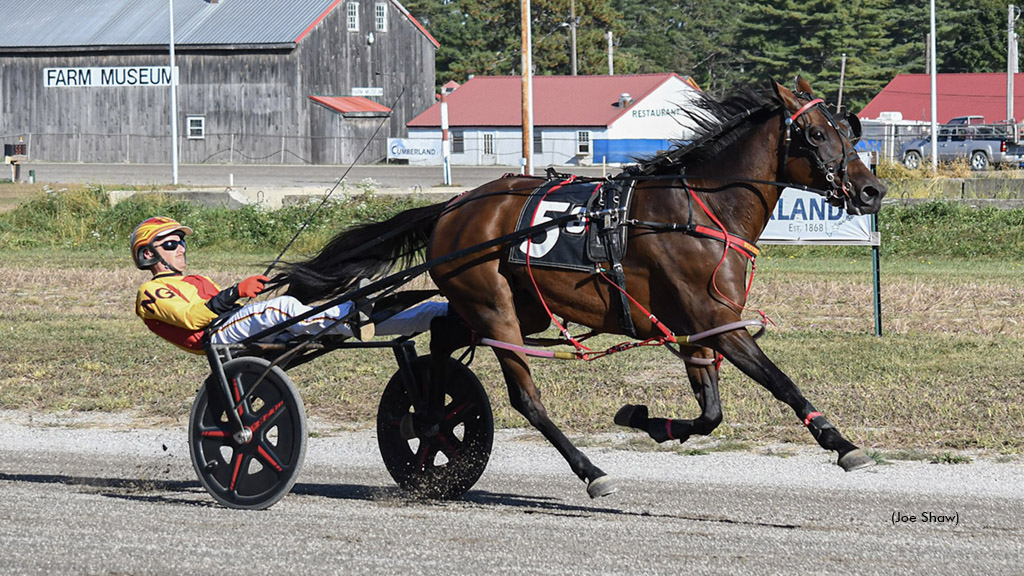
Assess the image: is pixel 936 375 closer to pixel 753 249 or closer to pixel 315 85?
pixel 753 249

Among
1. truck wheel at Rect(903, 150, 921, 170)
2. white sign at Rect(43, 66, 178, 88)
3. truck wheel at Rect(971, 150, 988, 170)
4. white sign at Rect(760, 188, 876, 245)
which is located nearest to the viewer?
white sign at Rect(760, 188, 876, 245)

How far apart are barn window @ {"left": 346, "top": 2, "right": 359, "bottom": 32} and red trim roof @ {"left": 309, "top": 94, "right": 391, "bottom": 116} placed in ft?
9.19

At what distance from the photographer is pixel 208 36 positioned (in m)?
48.7

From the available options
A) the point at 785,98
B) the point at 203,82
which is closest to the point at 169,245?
the point at 785,98

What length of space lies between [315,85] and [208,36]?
4427 millimetres

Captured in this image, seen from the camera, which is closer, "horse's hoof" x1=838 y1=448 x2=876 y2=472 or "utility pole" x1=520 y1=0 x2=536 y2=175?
"horse's hoof" x1=838 y1=448 x2=876 y2=472

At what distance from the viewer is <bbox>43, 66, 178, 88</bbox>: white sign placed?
161 feet

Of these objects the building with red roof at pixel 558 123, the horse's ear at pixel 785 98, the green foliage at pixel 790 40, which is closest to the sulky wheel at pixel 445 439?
the horse's ear at pixel 785 98

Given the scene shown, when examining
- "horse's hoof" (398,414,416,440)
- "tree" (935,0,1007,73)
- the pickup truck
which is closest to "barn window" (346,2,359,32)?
the pickup truck

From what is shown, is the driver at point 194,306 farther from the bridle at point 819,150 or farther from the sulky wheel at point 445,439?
the bridle at point 819,150

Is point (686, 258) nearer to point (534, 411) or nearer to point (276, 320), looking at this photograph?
point (534, 411)

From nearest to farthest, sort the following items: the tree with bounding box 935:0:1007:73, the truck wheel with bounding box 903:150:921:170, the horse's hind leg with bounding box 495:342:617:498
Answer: the horse's hind leg with bounding box 495:342:617:498
the truck wheel with bounding box 903:150:921:170
the tree with bounding box 935:0:1007:73

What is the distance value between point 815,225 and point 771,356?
191 cm

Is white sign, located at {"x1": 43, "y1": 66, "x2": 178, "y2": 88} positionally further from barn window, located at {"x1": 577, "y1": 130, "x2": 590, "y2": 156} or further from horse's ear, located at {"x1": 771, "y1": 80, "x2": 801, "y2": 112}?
horse's ear, located at {"x1": 771, "y1": 80, "x2": 801, "y2": 112}
